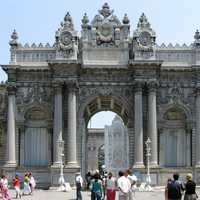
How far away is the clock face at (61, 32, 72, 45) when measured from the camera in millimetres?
51281

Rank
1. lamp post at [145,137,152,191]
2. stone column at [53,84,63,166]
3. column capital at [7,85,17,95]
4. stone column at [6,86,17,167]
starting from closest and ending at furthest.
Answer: lamp post at [145,137,152,191] → stone column at [53,84,63,166] → stone column at [6,86,17,167] → column capital at [7,85,17,95]

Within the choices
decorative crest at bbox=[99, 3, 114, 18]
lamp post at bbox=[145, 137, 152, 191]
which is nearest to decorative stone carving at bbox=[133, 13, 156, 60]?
decorative crest at bbox=[99, 3, 114, 18]

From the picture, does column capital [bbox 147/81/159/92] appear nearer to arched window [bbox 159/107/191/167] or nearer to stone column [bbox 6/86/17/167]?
arched window [bbox 159/107/191/167]

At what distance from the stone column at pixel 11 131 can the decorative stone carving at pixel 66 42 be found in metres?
5.14

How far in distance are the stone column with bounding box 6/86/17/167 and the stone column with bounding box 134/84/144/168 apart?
33.2 ft

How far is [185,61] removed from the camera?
52344mm

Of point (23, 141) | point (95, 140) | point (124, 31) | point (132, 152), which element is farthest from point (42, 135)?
point (95, 140)

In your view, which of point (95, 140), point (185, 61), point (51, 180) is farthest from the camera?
point (95, 140)

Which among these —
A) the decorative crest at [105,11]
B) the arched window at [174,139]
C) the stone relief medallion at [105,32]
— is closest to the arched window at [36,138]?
the stone relief medallion at [105,32]

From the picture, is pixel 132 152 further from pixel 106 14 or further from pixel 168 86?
pixel 106 14

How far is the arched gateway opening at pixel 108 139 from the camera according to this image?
174ft

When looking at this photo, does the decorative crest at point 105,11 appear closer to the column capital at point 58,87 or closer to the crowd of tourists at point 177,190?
the column capital at point 58,87

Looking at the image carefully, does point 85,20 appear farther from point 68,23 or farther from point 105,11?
point 105,11

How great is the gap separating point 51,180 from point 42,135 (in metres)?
4.82
